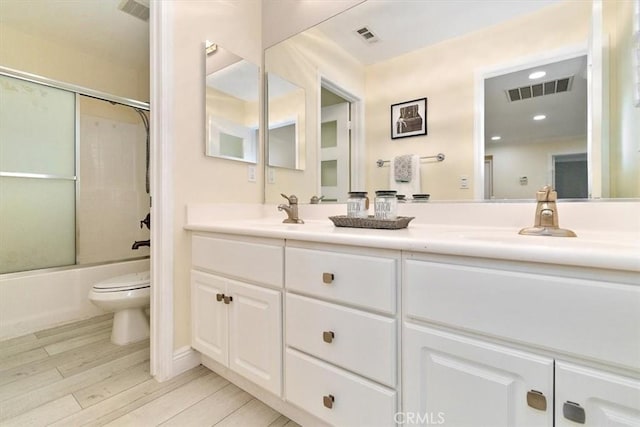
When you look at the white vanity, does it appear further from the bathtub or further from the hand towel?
the bathtub

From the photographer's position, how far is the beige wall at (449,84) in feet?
3.54

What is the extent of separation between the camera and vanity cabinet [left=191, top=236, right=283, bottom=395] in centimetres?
113

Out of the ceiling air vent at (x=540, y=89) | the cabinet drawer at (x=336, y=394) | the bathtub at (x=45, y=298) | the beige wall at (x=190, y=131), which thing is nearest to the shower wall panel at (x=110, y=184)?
the bathtub at (x=45, y=298)

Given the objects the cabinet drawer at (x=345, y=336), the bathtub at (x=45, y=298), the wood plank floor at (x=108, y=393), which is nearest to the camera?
the cabinet drawer at (x=345, y=336)

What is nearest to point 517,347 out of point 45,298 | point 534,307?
point 534,307

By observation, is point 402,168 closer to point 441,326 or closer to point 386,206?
point 386,206

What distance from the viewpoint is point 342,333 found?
36.8 inches

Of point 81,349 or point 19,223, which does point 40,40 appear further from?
point 81,349

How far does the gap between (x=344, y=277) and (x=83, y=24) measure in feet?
10.6

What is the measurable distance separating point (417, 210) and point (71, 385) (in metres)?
1.90

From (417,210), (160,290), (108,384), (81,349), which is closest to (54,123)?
(81,349)

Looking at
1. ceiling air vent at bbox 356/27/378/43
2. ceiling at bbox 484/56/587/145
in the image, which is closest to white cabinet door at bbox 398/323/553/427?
ceiling at bbox 484/56/587/145

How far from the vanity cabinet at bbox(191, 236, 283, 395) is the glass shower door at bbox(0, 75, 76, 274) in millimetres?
1873

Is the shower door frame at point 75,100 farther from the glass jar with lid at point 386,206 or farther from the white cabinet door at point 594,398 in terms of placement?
the white cabinet door at point 594,398
